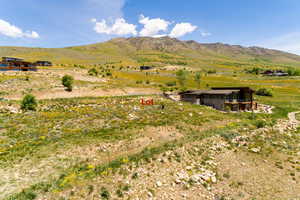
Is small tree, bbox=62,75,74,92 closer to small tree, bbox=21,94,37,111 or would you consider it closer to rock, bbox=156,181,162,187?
small tree, bbox=21,94,37,111

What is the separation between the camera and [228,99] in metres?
39.2

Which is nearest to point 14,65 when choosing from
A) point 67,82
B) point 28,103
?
point 67,82

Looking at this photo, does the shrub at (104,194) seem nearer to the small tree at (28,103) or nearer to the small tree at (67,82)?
the small tree at (28,103)

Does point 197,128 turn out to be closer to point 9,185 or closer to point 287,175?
point 287,175

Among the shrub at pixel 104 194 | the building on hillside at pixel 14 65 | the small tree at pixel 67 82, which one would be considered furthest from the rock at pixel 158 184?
the building on hillside at pixel 14 65

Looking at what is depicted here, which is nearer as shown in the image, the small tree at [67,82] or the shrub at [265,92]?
the small tree at [67,82]

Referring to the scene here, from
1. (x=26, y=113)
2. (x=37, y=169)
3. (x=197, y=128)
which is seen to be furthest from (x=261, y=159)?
(x=26, y=113)

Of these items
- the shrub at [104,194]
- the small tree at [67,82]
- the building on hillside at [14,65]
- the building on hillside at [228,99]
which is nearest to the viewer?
the shrub at [104,194]

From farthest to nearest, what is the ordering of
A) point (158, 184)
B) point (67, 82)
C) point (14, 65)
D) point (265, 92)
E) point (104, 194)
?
point (14, 65)
point (265, 92)
point (67, 82)
point (158, 184)
point (104, 194)

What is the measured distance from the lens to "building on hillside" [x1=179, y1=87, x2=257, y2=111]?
127 feet

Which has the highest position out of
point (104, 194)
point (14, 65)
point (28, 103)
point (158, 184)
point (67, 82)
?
point (14, 65)

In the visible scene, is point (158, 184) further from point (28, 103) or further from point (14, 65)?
point (14, 65)

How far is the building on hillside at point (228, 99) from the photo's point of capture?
3884 cm

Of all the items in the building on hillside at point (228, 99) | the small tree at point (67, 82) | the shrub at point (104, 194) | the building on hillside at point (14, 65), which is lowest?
the shrub at point (104, 194)
